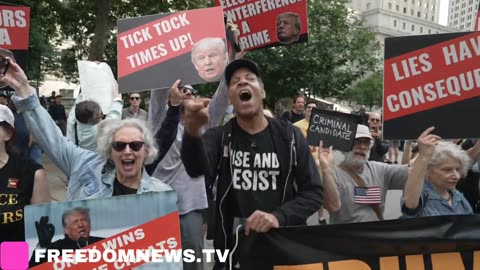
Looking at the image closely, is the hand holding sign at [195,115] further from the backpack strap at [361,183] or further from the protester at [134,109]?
the protester at [134,109]

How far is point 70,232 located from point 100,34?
11484 millimetres

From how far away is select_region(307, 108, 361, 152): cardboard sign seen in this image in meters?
4.34

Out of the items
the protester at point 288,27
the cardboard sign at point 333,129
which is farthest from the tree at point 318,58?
the cardboard sign at point 333,129

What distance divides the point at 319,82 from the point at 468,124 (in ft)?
55.7

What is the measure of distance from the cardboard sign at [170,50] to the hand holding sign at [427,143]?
1435 millimetres

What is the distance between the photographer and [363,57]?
23.4 metres

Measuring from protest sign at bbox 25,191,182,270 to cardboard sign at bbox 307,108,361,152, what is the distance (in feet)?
6.32

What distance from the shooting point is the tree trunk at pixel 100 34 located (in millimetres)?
13023

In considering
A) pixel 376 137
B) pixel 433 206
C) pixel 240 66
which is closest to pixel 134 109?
pixel 376 137

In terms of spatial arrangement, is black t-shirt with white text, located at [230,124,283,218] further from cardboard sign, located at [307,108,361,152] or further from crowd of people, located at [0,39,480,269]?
cardboard sign, located at [307,108,361,152]

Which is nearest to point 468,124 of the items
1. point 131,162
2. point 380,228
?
point 380,228

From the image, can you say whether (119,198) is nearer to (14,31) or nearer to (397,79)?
(397,79)

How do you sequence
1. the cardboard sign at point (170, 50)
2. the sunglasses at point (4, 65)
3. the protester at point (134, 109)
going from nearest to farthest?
the sunglasses at point (4, 65)
the cardboard sign at point (170, 50)
the protester at point (134, 109)

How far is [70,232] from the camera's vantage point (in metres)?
2.65
